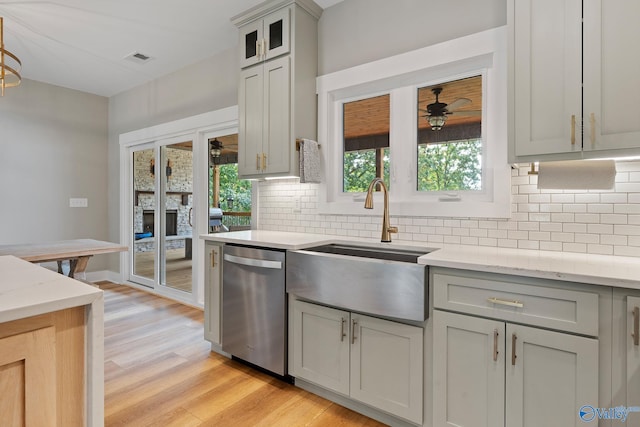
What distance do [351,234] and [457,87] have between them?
1284 mm

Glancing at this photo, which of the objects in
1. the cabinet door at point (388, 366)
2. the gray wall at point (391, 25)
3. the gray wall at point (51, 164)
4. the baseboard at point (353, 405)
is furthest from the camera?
the gray wall at point (51, 164)

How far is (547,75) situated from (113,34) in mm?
3612

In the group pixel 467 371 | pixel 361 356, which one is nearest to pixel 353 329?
pixel 361 356

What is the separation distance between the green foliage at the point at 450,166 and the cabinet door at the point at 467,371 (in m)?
1.00

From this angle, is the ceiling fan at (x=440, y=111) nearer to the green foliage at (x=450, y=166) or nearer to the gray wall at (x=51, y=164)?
the green foliage at (x=450, y=166)

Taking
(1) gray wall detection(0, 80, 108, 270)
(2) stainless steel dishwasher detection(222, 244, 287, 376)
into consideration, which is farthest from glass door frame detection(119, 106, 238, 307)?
(2) stainless steel dishwasher detection(222, 244, 287, 376)

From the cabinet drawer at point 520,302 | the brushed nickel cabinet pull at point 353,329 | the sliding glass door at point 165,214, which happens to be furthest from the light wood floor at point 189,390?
the sliding glass door at point 165,214

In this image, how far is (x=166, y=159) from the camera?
4430 mm

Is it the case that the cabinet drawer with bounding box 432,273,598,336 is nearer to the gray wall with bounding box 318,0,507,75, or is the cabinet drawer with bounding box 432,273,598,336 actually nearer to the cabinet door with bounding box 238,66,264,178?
the gray wall with bounding box 318,0,507,75

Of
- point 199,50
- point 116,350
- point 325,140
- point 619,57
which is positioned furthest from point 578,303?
point 199,50

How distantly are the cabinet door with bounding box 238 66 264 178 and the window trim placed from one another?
50cm

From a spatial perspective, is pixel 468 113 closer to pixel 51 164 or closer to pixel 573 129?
pixel 573 129

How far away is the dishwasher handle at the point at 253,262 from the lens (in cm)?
226

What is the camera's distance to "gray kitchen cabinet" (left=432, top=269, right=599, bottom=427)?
4.50ft
